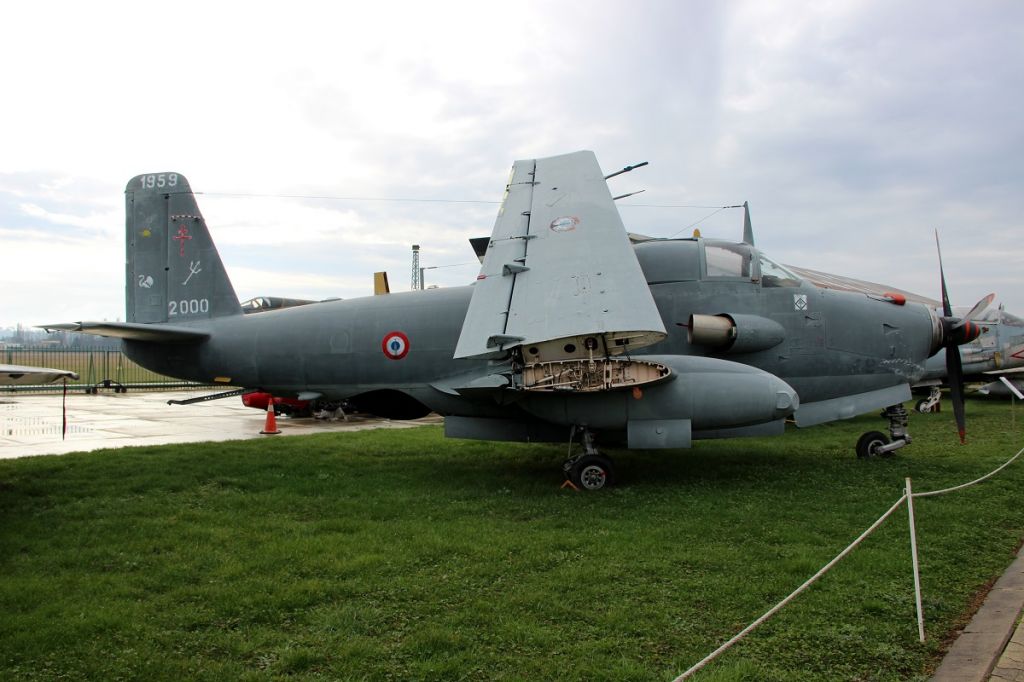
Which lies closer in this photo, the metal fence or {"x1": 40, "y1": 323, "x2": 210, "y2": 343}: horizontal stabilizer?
{"x1": 40, "y1": 323, "x2": 210, "y2": 343}: horizontal stabilizer

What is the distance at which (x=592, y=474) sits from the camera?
845cm

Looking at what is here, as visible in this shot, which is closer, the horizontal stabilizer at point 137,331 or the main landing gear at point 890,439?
the horizontal stabilizer at point 137,331

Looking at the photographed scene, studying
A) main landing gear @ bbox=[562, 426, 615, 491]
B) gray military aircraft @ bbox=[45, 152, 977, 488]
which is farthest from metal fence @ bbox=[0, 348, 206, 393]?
main landing gear @ bbox=[562, 426, 615, 491]

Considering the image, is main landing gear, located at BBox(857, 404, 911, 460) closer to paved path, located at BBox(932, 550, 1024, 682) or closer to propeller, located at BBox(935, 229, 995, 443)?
propeller, located at BBox(935, 229, 995, 443)

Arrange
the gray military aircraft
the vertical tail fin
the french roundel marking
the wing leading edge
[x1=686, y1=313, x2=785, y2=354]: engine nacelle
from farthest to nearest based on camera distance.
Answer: the vertical tail fin
the french roundel marking
[x1=686, y1=313, x2=785, y2=354]: engine nacelle
the gray military aircraft
the wing leading edge

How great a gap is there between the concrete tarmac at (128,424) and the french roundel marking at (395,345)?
18.8 ft

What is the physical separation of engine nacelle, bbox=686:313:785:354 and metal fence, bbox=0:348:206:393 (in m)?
10.2

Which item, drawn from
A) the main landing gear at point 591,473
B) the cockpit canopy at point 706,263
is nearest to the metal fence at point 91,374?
the main landing gear at point 591,473

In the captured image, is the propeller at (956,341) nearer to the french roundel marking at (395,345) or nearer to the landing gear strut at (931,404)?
the french roundel marking at (395,345)

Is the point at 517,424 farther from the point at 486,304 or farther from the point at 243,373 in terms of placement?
the point at 243,373

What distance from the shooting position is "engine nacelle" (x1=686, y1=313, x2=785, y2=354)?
29.3ft

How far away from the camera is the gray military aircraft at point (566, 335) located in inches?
316

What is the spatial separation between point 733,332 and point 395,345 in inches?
181

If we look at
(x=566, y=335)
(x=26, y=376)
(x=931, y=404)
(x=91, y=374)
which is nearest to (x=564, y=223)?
(x=566, y=335)
